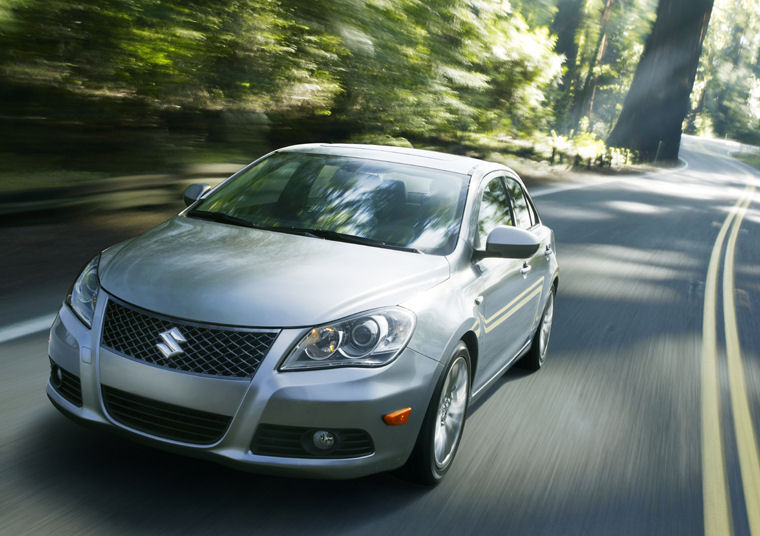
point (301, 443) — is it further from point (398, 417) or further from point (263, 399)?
point (398, 417)

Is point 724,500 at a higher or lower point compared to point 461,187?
lower

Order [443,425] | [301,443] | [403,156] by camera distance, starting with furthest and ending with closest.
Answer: [403,156] → [443,425] → [301,443]

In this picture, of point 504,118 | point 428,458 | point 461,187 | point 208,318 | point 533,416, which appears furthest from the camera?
point 504,118

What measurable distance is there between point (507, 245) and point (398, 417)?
1381mm

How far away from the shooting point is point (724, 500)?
468 cm

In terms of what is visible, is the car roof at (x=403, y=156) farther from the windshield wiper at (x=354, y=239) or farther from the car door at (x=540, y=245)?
the windshield wiper at (x=354, y=239)

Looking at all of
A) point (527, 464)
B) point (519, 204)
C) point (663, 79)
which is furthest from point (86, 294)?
point (663, 79)

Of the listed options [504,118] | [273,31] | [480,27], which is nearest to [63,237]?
[273,31]

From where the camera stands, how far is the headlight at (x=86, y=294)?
151 inches

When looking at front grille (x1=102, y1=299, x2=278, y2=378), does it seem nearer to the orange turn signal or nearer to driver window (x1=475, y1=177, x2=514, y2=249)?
the orange turn signal

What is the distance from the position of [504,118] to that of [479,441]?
59.7 feet

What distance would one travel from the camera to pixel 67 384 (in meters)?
3.81

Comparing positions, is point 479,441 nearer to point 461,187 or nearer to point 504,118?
point 461,187

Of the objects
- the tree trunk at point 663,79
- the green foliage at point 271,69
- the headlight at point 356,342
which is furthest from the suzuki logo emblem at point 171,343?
the tree trunk at point 663,79
